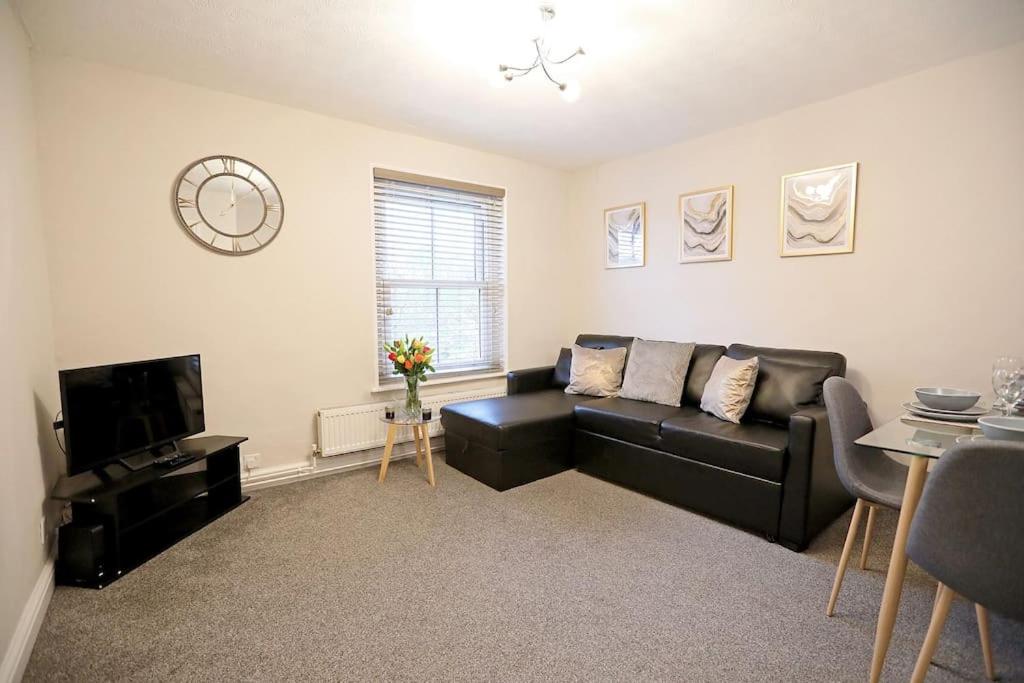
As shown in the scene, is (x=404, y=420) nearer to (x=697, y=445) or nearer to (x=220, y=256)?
(x=220, y=256)

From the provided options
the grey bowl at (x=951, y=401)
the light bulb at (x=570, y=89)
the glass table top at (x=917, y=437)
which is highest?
the light bulb at (x=570, y=89)

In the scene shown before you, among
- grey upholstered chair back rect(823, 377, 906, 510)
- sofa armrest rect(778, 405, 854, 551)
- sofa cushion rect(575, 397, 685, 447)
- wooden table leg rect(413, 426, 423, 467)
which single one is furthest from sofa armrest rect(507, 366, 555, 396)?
grey upholstered chair back rect(823, 377, 906, 510)

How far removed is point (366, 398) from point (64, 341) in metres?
1.71

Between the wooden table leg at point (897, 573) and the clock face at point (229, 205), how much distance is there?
135 inches

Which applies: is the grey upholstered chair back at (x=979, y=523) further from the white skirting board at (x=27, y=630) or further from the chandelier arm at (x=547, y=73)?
the white skirting board at (x=27, y=630)

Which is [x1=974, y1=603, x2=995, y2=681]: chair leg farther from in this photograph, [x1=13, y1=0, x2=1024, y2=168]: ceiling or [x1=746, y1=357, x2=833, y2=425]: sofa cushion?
[x1=13, y1=0, x2=1024, y2=168]: ceiling

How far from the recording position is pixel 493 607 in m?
1.91

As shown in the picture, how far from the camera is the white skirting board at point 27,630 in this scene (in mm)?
1486

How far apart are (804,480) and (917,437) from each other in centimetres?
80

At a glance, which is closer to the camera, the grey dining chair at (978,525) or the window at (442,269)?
the grey dining chair at (978,525)

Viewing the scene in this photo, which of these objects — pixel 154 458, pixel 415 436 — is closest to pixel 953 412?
pixel 415 436

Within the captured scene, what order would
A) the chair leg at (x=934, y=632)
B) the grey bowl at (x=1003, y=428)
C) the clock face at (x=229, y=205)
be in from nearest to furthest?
the chair leg at (x=934, y=632) < the grey bowl at (x=1003, y=428) < the clock face at (x=229, y=205)

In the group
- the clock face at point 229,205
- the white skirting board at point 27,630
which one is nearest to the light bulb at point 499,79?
the clock face at point 229,205

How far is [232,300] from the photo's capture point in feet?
9.75
